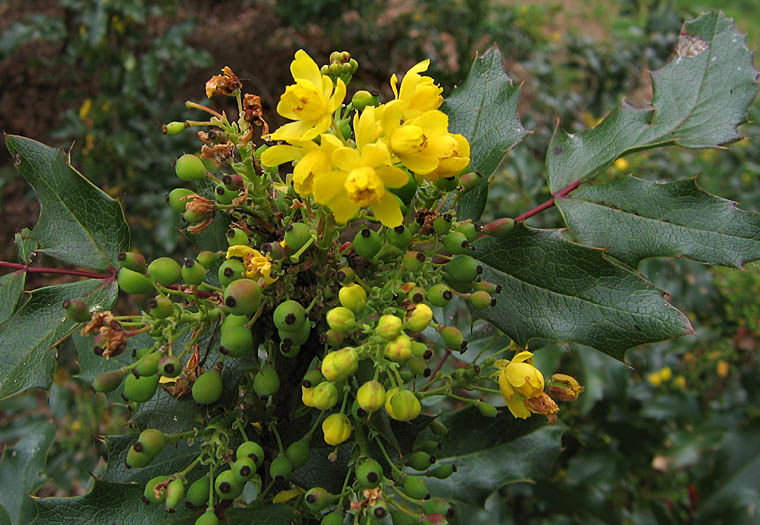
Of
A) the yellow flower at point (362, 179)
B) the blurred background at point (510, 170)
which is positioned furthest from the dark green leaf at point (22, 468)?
the yellow flower at point (362, 179)

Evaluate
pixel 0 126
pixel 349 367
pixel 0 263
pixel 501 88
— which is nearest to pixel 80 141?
pixel 0 126

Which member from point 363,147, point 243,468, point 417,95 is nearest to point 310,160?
point 363,147

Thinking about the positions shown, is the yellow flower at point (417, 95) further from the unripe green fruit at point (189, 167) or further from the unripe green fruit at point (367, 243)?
the unripe green fruit at point (189, 167)

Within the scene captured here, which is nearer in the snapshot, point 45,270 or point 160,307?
point 160,307

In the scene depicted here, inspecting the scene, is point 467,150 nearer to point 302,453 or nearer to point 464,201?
point 464,201

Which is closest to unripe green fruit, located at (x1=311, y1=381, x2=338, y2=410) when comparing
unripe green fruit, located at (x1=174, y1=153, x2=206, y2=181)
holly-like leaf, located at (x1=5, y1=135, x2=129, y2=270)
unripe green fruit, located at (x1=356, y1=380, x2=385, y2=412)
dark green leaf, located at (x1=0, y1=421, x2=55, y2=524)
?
unripe green fruit, located at (x1=356, y1=380, x2=385, y2=412)

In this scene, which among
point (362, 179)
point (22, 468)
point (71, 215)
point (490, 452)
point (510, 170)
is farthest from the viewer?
point (510, 170)

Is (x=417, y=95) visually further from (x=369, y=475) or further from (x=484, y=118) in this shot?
(x=369, y=475)
